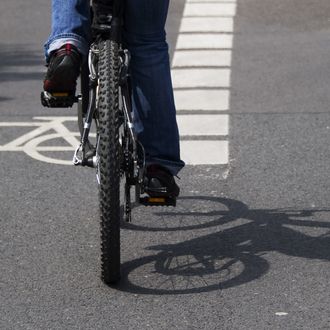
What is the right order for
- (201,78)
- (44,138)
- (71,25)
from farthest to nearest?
(201,78) < (44,138) < (71,25)

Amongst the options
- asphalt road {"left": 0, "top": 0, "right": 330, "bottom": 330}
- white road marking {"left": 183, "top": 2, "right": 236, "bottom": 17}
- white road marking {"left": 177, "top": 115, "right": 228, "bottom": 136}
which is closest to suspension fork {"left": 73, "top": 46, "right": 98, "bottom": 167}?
asphalt road {"left": 0, "top": 0, "right": 330, "bottom": 330}

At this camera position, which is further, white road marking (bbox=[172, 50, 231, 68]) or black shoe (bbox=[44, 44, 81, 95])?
white road marking (bbox=[172, 50, 231, 68])

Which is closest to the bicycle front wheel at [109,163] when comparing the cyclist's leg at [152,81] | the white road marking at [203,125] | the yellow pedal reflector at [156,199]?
the cyclist's leg at [152,81]

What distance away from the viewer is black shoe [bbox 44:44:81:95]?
520 cm

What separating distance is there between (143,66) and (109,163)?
0.71 metres

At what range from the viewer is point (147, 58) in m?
5.56

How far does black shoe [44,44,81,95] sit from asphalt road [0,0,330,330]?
825 mm

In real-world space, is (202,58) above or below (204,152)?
above

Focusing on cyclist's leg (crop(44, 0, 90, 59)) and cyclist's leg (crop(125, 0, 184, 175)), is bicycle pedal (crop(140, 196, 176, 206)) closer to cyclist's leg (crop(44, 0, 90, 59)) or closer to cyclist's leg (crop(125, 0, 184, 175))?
cyclist's leg (crop(125, 0, 184, 175))

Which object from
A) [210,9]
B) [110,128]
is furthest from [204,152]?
[210,9]

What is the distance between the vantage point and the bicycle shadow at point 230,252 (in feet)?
17.4

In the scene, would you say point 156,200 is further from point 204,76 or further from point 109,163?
point 204,76

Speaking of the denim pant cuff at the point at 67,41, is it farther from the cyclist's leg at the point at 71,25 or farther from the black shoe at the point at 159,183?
the black shoe at the point at 159,183

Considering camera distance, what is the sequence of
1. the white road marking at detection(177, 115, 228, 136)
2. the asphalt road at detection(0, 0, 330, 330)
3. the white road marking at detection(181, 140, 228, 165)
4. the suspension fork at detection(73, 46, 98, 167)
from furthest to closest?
the white road marking at detection(177, 115, 228, 136) < the white road marking at detection(181, 140, 228, 165) < the suspension fork at detection(73, 46, 98, 167) < the asphalt road at detection(0, 0, 330, 330)
